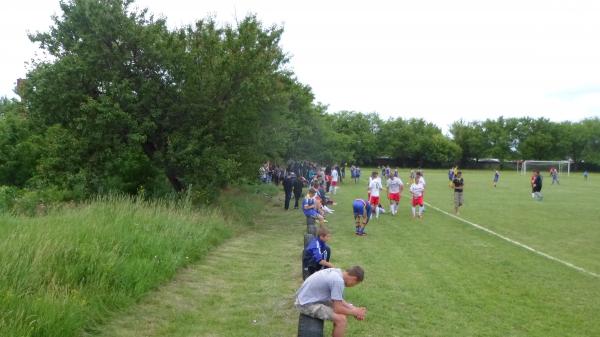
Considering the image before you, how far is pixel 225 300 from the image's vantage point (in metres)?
7.76

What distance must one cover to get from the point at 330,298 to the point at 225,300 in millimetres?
2747

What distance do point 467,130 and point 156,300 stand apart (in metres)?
107

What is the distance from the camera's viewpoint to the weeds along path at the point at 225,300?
6391 millimetres

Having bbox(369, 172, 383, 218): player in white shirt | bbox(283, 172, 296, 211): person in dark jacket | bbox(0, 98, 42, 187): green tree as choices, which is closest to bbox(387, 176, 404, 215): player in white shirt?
bbox(369, 172, 383, 218): player in white shirt

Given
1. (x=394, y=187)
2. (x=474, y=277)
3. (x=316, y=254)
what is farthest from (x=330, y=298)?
(x=394, y=187)

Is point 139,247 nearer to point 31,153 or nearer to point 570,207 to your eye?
point 31,153

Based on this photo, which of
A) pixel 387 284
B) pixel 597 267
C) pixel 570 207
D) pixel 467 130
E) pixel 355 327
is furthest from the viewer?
pixel 467 130

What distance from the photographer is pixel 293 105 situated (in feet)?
111

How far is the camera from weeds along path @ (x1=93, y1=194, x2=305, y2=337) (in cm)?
639

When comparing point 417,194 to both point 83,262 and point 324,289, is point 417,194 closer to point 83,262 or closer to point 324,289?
point 324,289

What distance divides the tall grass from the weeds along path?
280 millimetres

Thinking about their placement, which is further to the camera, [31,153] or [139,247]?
[31,153]

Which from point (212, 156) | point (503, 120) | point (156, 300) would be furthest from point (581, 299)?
point (503, 120)

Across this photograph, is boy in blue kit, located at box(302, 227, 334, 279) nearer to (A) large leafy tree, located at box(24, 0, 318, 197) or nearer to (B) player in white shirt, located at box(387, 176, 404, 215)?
(A) large leafy tree, located at box(24, 0, 318, 197)
